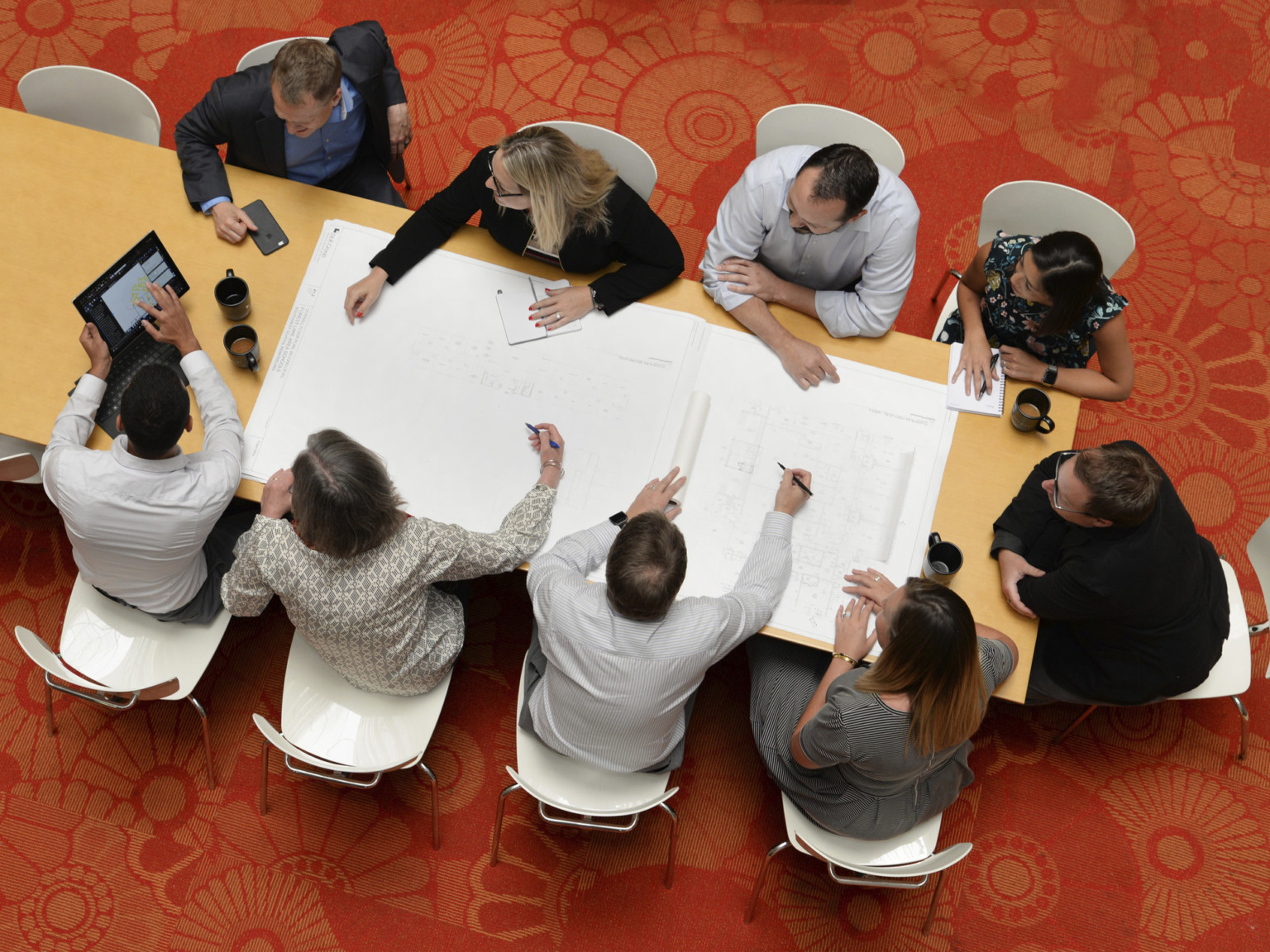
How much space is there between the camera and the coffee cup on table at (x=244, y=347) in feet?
8.67

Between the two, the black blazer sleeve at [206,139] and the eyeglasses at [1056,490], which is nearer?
the eyeglasses at [1056,490]

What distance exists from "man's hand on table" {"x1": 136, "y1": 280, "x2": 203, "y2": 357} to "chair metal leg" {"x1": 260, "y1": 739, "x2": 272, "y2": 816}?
54.7 inches

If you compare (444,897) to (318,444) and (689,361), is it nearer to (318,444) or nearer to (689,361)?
(318,444)

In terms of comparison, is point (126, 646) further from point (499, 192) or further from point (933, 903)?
point (933, 903)

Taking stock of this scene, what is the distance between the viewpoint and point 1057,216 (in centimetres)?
317

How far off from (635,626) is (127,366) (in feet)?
5.66

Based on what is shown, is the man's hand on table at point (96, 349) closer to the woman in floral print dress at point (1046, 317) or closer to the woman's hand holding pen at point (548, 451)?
the woman's hand holding pen at point (548, 451)

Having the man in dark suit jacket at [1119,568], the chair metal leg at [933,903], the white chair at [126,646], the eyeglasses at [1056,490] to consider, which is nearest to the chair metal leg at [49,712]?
the white chair at [126,646]

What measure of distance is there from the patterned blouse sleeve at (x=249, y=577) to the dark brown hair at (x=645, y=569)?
93 centimetres

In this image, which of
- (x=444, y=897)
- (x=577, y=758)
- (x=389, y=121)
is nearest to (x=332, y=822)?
(x=444, y=897)

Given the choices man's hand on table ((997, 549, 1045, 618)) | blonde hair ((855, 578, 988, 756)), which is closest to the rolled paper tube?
blonde hair ((855, 578, 988, 756))

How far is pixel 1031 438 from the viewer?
110 inches

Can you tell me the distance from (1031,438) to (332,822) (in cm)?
273

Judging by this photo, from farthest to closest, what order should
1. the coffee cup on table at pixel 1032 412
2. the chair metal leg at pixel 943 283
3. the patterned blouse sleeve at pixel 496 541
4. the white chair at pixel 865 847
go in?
the chair metal leg at pixel 943 283, the coffee cup on table at pixel 1032 412, the white chair at pixel 865 847, the patterned blouse sleeve at pixel 496 541
